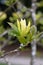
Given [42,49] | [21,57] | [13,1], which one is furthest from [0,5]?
[13,1]

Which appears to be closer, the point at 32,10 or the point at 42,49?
the point at 32,10

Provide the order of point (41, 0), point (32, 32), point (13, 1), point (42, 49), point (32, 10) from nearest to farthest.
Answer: point (32, 32) → point (13, 1) → point (32, 10) → point (41, 0) → point (42, 49)

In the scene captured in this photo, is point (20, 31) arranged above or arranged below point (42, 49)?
below

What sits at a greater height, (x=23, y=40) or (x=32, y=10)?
(x=32, y=10)

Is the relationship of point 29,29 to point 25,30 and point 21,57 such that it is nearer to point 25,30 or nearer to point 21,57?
point 25,30

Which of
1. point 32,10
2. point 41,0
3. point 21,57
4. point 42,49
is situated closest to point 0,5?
point 21,57

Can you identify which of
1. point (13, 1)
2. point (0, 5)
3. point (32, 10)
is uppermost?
point (0, 5)

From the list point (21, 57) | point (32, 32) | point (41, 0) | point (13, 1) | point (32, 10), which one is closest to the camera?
point (32, 32)

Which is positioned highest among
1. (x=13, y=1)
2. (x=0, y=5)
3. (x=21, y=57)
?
(x=0, y=5)

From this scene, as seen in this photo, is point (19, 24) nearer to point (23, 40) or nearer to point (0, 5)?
point (23, 40)
